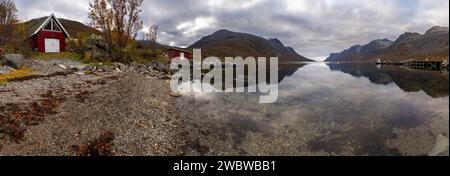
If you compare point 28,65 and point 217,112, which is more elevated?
point 28,65

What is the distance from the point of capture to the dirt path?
1354 cm

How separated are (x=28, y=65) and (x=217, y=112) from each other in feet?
102

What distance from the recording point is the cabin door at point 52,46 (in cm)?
5734

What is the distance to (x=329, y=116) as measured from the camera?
22.0 metres

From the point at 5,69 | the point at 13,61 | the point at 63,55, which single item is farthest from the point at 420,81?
the point at 63,55

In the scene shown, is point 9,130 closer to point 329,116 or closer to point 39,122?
point 39,122

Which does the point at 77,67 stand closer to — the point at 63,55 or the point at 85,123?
the point at 63,55

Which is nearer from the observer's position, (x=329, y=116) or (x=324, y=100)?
(x=329, y=116)

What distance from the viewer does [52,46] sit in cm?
5819

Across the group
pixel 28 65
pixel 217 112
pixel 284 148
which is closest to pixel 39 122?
pixel 217 112
